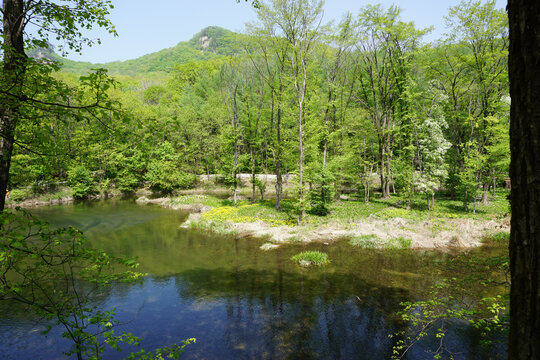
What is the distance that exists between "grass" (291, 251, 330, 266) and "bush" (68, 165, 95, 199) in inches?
1431

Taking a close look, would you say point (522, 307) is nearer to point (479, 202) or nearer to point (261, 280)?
point (261, 280)

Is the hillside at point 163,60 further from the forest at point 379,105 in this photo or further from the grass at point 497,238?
the grass at point 497,238

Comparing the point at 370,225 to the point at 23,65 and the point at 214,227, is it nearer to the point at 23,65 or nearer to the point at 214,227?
the point at 214,227

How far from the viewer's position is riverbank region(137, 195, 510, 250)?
17312 mm

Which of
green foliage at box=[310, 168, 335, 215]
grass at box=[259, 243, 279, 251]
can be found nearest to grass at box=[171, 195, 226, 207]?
green foliage at box=[310, 168, 335, 215]

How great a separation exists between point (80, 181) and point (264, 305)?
132ft

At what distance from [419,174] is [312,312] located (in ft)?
60.6

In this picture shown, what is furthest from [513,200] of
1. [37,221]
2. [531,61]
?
[37,221]

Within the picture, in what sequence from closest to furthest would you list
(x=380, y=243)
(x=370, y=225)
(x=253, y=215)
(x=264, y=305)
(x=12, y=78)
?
(x=12, y=78)
(x=264, y=305)
(x=380, y=243)
(x=370, y=225)
(x=253, y=215)

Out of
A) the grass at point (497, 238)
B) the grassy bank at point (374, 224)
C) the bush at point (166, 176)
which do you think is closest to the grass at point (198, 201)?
the grassy bank at point (374, 224)

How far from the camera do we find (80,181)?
39.8 m

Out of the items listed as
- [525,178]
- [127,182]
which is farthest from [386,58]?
[127,182]

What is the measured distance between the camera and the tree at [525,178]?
85.4 inches

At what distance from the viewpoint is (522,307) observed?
2.24m
